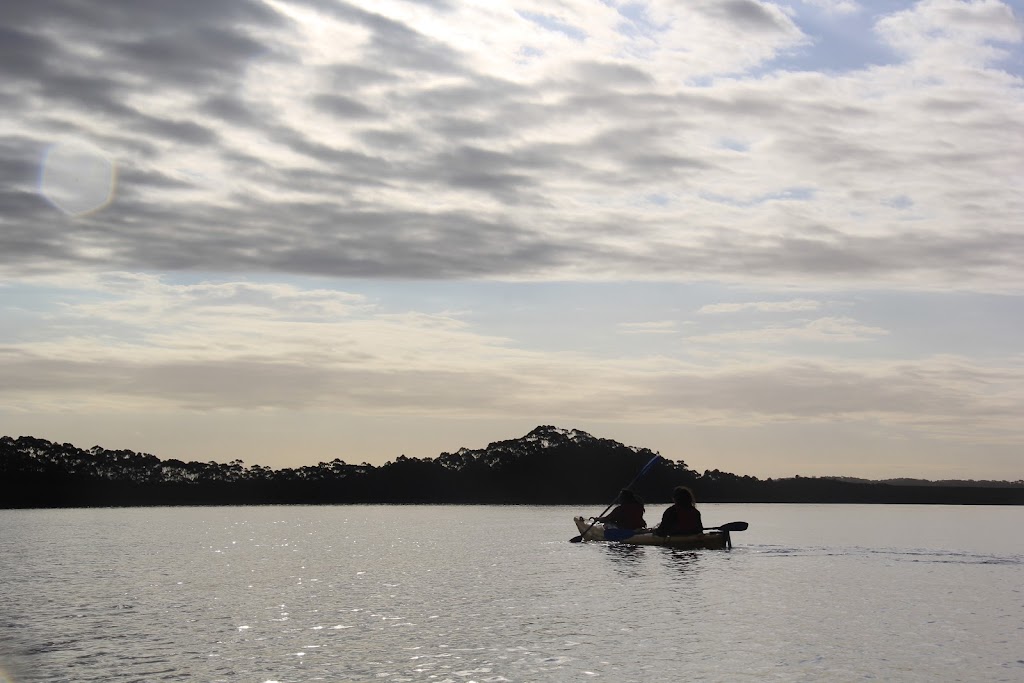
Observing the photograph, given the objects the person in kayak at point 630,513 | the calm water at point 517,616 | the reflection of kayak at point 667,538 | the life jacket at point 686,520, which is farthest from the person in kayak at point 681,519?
the person in kayak at point 630,513

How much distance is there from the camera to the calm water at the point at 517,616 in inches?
1233

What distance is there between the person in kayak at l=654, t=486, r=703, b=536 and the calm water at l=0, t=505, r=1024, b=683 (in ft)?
6.13

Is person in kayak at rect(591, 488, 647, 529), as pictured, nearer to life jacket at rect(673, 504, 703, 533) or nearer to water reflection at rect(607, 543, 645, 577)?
water reflection at rect(607, 543, 645, 577)

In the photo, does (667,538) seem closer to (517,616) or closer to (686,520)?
(686,520)

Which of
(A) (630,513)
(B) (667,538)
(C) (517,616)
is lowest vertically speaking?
(C) (517,616)

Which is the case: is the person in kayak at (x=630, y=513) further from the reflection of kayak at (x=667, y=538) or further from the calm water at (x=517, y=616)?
the calm water at (x=517, y=616)

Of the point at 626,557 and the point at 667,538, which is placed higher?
the point at 667,538

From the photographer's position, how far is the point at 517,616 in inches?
1688

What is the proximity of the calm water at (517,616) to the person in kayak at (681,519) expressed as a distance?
1.87 meters

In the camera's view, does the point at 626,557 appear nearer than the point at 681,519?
No

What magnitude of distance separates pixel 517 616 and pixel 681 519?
31.7 m

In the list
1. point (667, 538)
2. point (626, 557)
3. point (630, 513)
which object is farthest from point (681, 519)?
point (630, 513)

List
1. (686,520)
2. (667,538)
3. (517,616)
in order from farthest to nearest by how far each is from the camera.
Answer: (686,520) < (667,538) < (517,616)

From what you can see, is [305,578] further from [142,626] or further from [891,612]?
[891,612]
